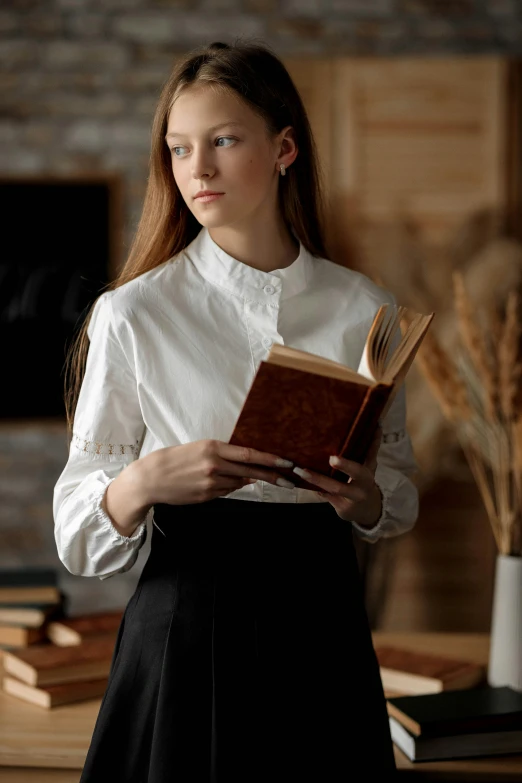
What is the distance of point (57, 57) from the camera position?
3242mm

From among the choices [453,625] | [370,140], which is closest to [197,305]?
[370,140]

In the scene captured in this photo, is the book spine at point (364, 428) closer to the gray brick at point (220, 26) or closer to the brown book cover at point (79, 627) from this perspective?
the brown book cover at point (79, 627)

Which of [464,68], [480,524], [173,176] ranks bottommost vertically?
[480,524]

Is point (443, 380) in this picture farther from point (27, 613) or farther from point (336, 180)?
point (336, 180)

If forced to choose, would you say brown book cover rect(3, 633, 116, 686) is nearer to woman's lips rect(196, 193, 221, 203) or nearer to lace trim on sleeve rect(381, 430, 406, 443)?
lace trim on sleeve rect(381, 430, 406, 443)

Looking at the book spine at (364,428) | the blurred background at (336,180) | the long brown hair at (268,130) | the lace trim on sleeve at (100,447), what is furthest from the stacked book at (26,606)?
the blurred background at (336,180)

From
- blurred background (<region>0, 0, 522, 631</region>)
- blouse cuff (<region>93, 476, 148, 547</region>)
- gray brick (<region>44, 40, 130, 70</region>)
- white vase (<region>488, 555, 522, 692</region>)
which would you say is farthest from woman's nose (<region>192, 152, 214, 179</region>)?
gray brick (<region>44, 40, 130, 70</region>)

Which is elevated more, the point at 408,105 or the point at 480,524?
the point at 408,105

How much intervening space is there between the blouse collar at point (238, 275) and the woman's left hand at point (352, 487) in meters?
0.26

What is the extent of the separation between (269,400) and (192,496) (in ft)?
0.54

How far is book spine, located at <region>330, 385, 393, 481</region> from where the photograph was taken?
3.01 ft

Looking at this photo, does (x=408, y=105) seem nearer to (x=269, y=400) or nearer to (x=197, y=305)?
(x=197, y=305)

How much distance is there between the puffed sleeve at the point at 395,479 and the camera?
122 centimetres

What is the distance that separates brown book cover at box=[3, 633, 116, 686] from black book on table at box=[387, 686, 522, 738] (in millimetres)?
502
